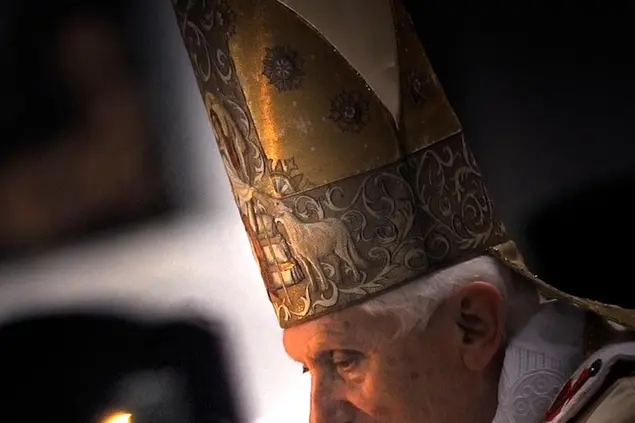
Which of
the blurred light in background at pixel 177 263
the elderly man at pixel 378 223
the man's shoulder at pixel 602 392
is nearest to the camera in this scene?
the man's shoulder at pixel 602 392

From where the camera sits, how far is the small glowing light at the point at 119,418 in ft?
5.19

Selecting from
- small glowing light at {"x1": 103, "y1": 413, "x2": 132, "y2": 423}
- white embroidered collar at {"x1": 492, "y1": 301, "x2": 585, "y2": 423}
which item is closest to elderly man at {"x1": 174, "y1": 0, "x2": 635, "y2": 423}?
white embroidered collar at {"x1": 492, "y1": 301, "x2": 585, "y2": 423}

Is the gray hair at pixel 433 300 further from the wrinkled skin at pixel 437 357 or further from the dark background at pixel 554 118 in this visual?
the dark background at pixel 554 118

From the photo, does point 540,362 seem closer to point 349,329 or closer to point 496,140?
point 349,329

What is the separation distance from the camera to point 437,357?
130 centimetres

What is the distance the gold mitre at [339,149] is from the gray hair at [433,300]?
0.5 inches

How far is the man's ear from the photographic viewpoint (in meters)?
1.30

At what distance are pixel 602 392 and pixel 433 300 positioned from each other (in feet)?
0.80

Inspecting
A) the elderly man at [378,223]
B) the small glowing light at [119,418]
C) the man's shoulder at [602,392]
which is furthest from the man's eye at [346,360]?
the small glowing light at [119,418]

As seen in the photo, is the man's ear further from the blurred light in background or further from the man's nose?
the blurred light in background

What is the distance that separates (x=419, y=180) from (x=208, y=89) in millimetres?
314

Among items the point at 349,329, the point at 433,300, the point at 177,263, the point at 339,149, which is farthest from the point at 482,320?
the point at 177,263

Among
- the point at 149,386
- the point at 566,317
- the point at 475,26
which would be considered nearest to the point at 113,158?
the point at 149,386

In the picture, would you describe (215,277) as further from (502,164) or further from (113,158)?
(502,164)
